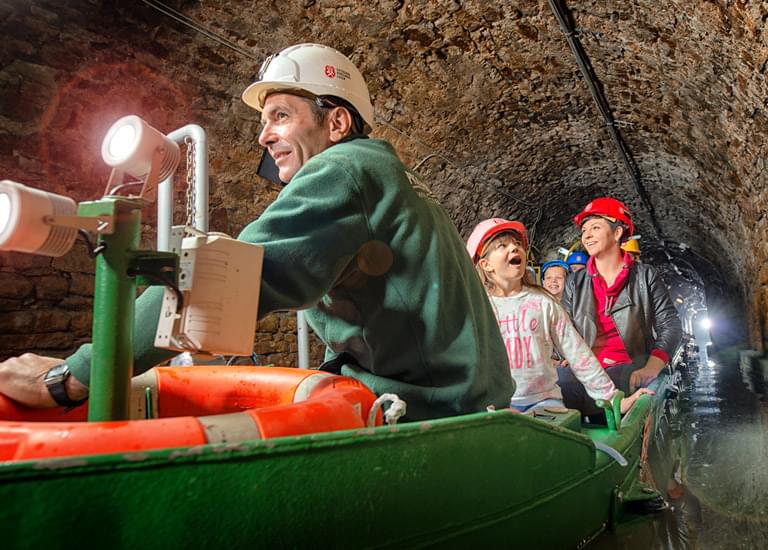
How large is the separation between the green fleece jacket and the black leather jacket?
319 centimetres

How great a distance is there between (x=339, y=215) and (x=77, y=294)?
11.2 feet

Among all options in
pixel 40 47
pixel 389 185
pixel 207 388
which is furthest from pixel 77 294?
pixel 389 185

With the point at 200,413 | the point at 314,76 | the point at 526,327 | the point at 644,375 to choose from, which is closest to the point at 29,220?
the point at 200,413

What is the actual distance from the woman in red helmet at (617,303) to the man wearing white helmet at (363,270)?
3.05 meters

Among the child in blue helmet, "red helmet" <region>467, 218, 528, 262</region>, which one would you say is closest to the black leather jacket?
"red helmet" <region>467, 218, 528, 262</region>

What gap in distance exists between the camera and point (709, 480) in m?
3.14

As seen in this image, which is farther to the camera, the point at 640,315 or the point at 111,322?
the point at 640,315

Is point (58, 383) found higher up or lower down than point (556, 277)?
lower down

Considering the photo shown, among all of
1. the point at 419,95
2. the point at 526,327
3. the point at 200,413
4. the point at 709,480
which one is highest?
the point at 419,95

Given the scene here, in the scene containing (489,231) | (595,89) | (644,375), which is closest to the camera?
(489,231)

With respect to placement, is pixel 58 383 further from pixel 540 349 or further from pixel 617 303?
pixel 617 303

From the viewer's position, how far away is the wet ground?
2.19 meters

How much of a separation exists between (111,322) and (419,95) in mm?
5492

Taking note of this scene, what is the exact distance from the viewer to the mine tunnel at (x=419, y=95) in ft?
12.8
